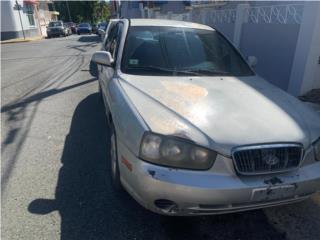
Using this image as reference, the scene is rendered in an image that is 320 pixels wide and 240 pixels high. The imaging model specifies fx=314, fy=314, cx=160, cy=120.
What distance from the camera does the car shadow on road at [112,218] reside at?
2635mm

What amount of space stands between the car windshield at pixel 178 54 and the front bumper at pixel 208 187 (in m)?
1.51

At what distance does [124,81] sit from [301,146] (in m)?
1.81

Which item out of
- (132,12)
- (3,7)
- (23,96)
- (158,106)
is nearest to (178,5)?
(132,12)

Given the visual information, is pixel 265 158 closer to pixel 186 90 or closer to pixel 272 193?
pixel 272 193

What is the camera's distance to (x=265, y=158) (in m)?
2.31

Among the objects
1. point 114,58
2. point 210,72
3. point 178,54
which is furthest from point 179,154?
point 114,58

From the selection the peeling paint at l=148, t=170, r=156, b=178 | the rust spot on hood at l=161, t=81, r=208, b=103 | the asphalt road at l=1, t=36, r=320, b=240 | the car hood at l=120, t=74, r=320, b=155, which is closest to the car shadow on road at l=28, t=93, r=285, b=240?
the asphalt road at l=1, t=36, r=320, b=240

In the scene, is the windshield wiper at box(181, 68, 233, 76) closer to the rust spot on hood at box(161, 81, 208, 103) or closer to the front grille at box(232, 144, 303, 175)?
the rust spot on hood at box(161, 81, 208, 103)

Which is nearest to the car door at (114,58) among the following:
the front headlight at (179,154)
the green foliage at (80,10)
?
the front headlight at (179,154)

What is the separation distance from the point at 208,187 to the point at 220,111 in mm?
720

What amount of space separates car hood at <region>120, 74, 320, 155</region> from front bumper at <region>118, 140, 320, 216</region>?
0.22 metres

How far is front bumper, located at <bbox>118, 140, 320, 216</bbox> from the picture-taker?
222cm

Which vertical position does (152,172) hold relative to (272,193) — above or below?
above

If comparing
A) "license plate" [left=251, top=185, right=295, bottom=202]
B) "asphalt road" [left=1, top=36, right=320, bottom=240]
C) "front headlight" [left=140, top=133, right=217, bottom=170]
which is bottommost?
"asphalt road" [left=1, top=36, right=320, bottom=240]
